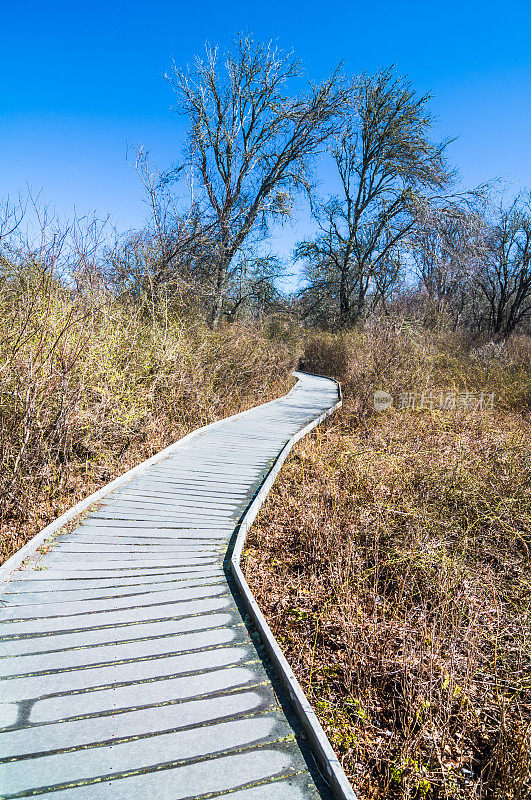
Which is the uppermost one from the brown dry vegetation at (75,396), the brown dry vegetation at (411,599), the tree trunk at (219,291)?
the tree trunk at (219,291)

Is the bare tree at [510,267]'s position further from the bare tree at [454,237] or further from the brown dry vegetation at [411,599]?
the brown dry vegetation at [411,599]

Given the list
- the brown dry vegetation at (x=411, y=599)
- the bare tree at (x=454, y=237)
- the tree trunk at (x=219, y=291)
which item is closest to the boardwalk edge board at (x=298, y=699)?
the brown dry vegetation at (x=411, y=599)

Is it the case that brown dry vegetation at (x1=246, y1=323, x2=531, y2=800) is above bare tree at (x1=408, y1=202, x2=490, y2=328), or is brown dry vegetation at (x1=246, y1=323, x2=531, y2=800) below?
below

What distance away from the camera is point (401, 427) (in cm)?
825

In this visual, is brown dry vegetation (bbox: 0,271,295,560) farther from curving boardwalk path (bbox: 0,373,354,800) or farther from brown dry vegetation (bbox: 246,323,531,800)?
brown dry vegetation (bbox: 246,323,531,800)

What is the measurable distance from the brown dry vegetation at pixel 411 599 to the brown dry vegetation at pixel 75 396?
2.43 m

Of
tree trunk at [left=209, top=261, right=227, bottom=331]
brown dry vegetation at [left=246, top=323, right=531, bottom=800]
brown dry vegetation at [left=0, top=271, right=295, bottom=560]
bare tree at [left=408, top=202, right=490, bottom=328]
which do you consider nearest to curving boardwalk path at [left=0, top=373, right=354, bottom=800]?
brown dry vegetation at [left=246, top=323, right=531, bottom=800]

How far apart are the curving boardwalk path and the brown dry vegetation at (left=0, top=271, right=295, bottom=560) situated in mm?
799

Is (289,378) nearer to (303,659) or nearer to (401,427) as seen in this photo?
(401,427)

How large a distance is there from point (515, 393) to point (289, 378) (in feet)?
24.6

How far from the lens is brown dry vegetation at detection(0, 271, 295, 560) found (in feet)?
15.3

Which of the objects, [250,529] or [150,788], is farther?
[250,529]

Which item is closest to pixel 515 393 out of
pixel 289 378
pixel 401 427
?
pixel 401 427

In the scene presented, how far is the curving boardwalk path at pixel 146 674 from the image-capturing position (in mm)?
1974
